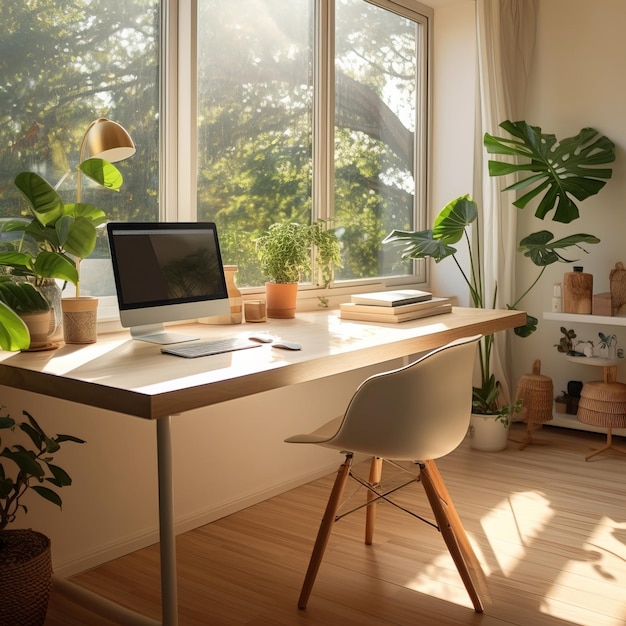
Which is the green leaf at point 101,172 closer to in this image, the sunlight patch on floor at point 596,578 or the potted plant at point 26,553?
the potted plant at point 26,553

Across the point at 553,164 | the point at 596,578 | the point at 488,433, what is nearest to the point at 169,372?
the point at 596,578

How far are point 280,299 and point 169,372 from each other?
1224 mm

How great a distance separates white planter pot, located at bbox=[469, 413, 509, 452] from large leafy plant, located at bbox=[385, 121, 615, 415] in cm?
6

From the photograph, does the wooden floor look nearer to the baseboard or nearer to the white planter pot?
the baseboard

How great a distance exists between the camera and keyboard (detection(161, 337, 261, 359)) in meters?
2.25

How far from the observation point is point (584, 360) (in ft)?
13.7

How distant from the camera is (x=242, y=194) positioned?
3.39 m

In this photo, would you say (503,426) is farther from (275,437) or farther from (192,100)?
(192,100)

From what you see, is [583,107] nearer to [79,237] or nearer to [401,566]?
[401,566]

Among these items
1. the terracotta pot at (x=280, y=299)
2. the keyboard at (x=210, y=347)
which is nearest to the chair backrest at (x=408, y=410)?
the keyboard at (x=210, y=347)

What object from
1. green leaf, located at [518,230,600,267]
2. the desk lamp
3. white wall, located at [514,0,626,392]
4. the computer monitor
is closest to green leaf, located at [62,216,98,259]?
the computer monitor

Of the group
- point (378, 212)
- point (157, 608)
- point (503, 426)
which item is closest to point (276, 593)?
point (157, 608)

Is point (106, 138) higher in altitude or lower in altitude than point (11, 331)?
higher

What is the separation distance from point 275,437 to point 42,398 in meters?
1.17
